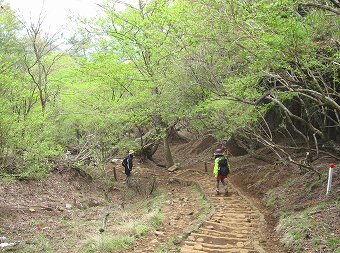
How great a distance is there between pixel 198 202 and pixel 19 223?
5.76 metres

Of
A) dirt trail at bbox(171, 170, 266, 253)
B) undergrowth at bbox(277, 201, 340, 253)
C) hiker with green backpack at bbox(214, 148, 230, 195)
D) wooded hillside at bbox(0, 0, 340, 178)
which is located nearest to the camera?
undergrowth at bbox(277, 201, 340, 253)

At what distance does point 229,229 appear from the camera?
26.0 feet

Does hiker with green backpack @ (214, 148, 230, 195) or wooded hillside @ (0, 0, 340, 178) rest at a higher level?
wooded hillside @ (0, 0, 340, 178)

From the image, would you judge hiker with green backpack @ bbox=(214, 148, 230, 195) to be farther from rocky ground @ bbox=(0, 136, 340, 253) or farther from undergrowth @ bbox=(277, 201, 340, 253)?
undergrowth @ bbox=(277, 201, 340, 253)

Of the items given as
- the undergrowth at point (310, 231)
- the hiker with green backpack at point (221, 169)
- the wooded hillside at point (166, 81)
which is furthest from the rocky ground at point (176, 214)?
the wooded hillside at point (166, 81)

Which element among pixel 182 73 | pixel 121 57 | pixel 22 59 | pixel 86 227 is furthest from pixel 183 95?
pixel 86 227

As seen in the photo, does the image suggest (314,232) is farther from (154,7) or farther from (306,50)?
(154,7)

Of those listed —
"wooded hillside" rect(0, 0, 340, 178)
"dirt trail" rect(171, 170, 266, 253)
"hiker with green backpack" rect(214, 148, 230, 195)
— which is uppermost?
"wooded hillside" rect(0, 0, 340, 178)

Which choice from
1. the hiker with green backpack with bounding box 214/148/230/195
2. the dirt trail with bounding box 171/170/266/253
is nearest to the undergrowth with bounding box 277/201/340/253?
the dirt trail with bounding box 171/170/266/253

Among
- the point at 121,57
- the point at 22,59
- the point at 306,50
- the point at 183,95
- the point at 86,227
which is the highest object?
the point at 121,57

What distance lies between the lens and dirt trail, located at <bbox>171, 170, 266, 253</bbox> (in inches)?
260

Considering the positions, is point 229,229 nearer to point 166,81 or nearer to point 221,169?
point 221,169

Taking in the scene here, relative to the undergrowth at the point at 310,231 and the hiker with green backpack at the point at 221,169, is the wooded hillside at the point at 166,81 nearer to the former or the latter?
the hiker with green backpack at the point at 221,169

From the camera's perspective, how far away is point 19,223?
32.7 feet
